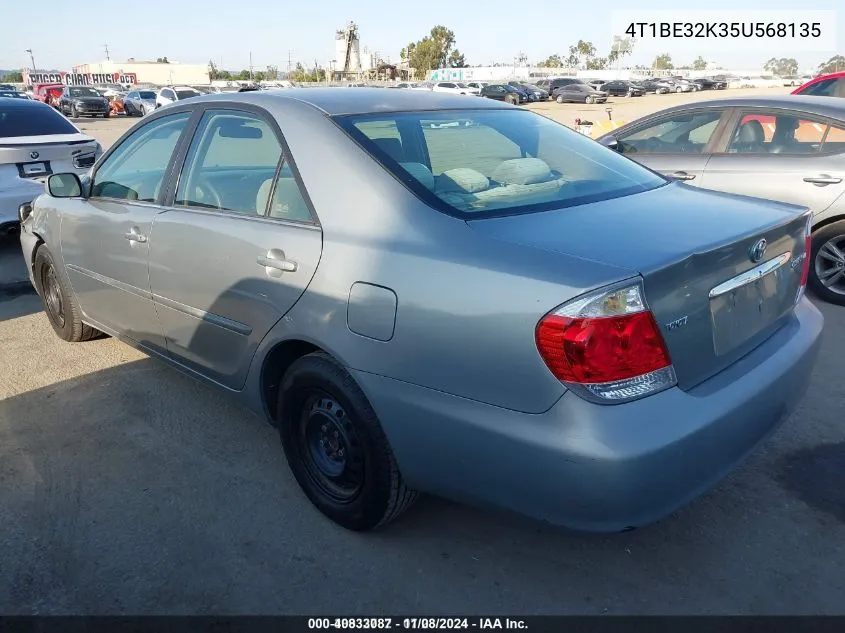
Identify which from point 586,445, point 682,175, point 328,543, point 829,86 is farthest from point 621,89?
point 586,445

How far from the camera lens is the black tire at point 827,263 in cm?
518

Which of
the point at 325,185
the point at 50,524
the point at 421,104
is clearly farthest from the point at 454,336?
the point at 50,524

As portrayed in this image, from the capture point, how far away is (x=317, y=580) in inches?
97.0

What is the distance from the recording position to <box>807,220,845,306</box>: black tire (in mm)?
5180

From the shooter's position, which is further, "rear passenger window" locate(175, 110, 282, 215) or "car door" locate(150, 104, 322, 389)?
"rear passenger window" locate(175, 110, 282, 215)

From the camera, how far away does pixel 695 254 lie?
6.78 feet

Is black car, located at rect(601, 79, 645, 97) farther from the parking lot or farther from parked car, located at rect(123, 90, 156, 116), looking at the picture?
the parking lot

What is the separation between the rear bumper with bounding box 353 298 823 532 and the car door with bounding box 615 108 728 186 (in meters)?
3.73

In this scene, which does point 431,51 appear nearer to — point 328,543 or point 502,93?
point 502,93

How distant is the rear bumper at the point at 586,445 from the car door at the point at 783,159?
3.45 m

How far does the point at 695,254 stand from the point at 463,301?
2.34 ft

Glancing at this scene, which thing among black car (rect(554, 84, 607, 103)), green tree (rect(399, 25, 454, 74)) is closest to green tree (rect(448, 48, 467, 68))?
green tree (rect(399, 25, 454, 74))

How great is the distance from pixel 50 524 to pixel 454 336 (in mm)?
1923

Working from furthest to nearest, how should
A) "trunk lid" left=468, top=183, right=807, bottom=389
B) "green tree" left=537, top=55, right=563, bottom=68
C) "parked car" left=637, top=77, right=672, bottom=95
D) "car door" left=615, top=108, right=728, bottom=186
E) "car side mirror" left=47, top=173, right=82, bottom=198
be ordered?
1. "green tree" left=537, top=55, right=563, bottom=68
2. "parked car" left=637, top=77, right=672, bottom=95
3. "car door" left=615, top=108, right=728, bottom=186
4. "car side mirror" left=47, top=173, right=82, bottom=198
5. "trunk lid" left=468, top=183, right=807, bottom=389
